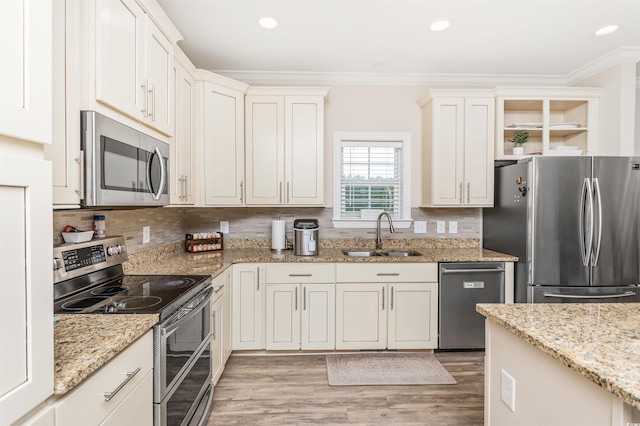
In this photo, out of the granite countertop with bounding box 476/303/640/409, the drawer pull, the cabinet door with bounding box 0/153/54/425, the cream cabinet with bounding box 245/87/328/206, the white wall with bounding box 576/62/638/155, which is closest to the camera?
the cabinet door with bounding box 0/153/54/425

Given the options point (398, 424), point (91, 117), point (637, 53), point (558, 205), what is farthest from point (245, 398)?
point (637, 53)

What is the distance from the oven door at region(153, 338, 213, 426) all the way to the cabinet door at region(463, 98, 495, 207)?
2.64 meters

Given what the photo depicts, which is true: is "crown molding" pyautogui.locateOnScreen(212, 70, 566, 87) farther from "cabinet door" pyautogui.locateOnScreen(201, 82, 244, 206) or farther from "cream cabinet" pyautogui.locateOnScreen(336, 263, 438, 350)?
"cream cabinet" pyautogui.locateOnScreen(336, 263, 438, 350)

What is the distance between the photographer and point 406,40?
2.73 m

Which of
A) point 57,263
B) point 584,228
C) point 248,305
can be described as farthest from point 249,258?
point 584,228

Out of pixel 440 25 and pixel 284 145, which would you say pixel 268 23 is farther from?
pixel 440 25

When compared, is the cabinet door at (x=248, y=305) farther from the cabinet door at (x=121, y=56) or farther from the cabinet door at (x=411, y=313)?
the cabinet door at (x=121, y=56)

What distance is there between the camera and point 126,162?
5.02ft

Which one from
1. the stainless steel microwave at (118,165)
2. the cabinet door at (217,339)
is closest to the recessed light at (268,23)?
the stainless steel microwave at (118,165)

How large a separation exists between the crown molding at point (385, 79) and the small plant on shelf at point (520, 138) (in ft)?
1.91

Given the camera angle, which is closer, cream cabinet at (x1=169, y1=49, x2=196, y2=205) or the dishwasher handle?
cream cabinet at (x1=169, y1=49, x2=196, y2=205)

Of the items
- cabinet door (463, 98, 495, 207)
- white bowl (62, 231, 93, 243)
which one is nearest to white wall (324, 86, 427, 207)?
cabinet door (463, 98, 495, 207)

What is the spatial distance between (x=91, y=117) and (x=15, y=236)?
0.82 m

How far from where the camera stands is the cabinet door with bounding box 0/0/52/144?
666 millimetres
